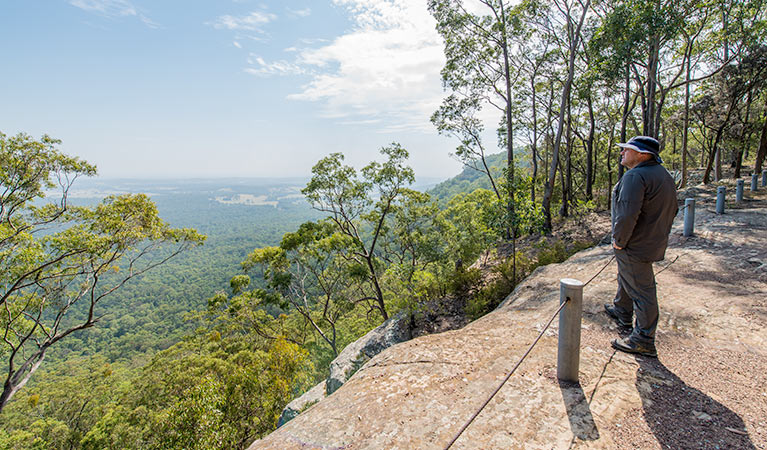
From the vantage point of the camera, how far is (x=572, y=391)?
2.62 m

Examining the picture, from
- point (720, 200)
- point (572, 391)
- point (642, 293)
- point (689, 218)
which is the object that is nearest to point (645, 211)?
point (642, 293)

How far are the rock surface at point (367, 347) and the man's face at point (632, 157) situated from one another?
244 inches

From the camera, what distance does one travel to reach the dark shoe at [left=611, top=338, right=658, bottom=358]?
3035 millimetres

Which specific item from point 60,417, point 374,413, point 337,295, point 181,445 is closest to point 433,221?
point 337,295

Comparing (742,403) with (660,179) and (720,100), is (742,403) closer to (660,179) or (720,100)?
(660,179)

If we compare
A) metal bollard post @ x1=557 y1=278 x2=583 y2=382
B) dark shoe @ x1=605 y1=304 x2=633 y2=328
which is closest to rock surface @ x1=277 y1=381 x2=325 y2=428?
dark shoe @ x1=605 y1=304 x2=633 y2=328

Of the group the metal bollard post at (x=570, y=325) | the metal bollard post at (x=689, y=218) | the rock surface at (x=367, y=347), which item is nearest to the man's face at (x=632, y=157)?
the metal bollard post at (x=570, y=325)

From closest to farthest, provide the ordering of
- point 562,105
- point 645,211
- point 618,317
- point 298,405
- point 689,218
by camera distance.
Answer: point 645,211
point 618,317
point 689,218
point 298,405
point 562,105

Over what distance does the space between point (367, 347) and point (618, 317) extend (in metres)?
5.96

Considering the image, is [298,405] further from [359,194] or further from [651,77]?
[651,77]

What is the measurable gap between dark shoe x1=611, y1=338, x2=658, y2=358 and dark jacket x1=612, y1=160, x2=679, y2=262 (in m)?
0.81

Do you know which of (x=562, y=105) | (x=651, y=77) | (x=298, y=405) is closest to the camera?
(x=298, y=405)

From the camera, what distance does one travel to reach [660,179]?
2.85m

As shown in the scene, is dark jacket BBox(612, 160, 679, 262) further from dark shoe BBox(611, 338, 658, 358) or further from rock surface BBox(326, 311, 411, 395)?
rock surface BBox(326, 311, 411, 395)
